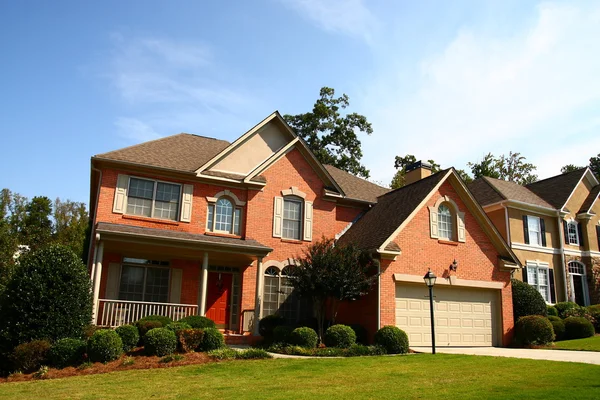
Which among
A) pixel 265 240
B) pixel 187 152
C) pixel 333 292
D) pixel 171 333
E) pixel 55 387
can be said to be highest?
pixel 187 152

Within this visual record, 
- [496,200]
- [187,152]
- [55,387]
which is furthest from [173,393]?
[496,200]

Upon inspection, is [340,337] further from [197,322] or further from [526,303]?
[526,303]

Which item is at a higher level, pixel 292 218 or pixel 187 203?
pixel 187 203

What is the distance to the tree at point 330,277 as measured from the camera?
56.6ft

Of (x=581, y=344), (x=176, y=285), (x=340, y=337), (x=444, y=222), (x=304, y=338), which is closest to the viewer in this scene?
(x=304, y=338)

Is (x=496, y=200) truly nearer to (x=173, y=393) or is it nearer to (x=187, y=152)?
(x=187, y=152)

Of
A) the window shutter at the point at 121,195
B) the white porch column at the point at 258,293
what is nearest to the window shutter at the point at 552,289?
the white porch column at the point at 258,293

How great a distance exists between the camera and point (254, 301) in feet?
64.1

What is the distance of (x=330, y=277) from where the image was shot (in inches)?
677

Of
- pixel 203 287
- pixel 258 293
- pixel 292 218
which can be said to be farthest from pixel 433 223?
pixel 203 287

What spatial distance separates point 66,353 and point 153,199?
24.5 ft

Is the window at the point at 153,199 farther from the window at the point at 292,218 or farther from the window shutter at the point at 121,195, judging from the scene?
the window at the point at 292,218

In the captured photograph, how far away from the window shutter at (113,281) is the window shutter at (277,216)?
20.8 feet

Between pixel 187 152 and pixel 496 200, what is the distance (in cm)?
1821
